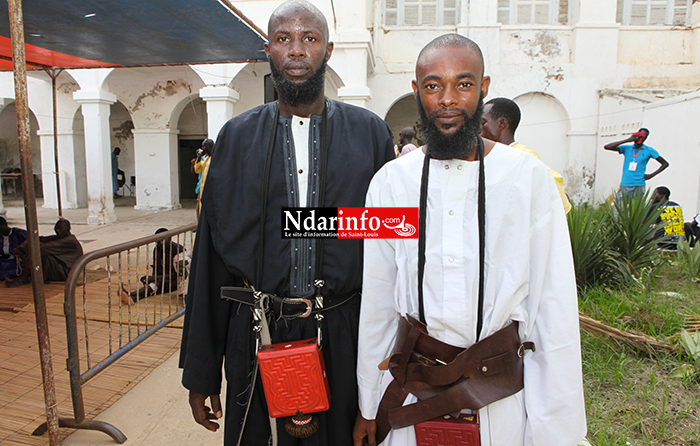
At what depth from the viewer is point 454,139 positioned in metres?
1.46

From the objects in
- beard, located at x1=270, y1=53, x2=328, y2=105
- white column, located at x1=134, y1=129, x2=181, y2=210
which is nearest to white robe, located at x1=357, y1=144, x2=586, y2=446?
beard, located at x1=270, y1=53, x2=328, y2=105

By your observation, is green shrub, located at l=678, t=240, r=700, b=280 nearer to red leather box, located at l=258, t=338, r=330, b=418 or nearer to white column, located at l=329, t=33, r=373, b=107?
red leather box, located at l=258, t=338, r=330, b=418

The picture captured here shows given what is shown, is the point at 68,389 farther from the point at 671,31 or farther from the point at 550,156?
the point at 671,31

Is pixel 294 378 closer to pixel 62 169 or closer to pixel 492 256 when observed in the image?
pixel 492 256

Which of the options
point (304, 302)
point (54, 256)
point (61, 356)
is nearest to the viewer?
point (304, 302)

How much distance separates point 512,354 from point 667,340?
234 cm

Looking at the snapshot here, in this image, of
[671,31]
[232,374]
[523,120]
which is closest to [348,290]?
[232,374]

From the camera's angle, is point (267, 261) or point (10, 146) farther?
point (10, 146)

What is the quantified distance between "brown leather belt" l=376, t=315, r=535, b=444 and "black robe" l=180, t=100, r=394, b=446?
0.28 meters

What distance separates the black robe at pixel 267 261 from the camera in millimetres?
1678

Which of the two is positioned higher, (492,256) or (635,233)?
(492,256)

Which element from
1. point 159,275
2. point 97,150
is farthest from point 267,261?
point 97,150

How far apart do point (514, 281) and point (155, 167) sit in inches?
500

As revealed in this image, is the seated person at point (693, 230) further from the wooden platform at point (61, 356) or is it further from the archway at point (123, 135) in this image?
the archway at point (123, 135)
